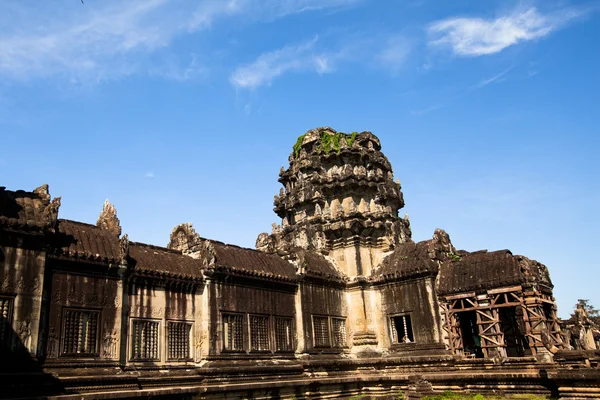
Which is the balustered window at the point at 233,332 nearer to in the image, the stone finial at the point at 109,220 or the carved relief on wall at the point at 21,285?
the stone finial at the point at 109,220

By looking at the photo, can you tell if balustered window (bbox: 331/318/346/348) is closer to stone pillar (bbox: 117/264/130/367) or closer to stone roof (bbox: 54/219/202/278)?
stone roof (bbox: 54/219/202/278)

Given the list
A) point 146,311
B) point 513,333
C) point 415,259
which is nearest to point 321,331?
point 415,259

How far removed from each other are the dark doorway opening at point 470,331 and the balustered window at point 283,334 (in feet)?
33.8

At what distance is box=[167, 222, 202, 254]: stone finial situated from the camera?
2301 cm

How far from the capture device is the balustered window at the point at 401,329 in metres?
27.7

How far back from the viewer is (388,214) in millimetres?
30922

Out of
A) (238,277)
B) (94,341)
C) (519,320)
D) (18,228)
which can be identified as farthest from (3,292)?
(519,320)

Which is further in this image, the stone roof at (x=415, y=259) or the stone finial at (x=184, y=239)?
the stone roof at (x=415, y=259)

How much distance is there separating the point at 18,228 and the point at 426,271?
750 inches

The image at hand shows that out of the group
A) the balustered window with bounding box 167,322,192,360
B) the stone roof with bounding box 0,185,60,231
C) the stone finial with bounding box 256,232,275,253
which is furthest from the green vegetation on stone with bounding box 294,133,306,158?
the stone roof with bounding box 0,185,60,231

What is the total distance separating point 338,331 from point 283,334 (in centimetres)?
439

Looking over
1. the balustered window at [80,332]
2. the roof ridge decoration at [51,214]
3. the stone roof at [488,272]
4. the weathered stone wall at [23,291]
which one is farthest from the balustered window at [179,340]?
the stone roof at [488,272]

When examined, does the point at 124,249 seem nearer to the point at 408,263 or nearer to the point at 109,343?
the point at 109,343

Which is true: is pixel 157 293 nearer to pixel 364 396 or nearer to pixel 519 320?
pixel 364 396
